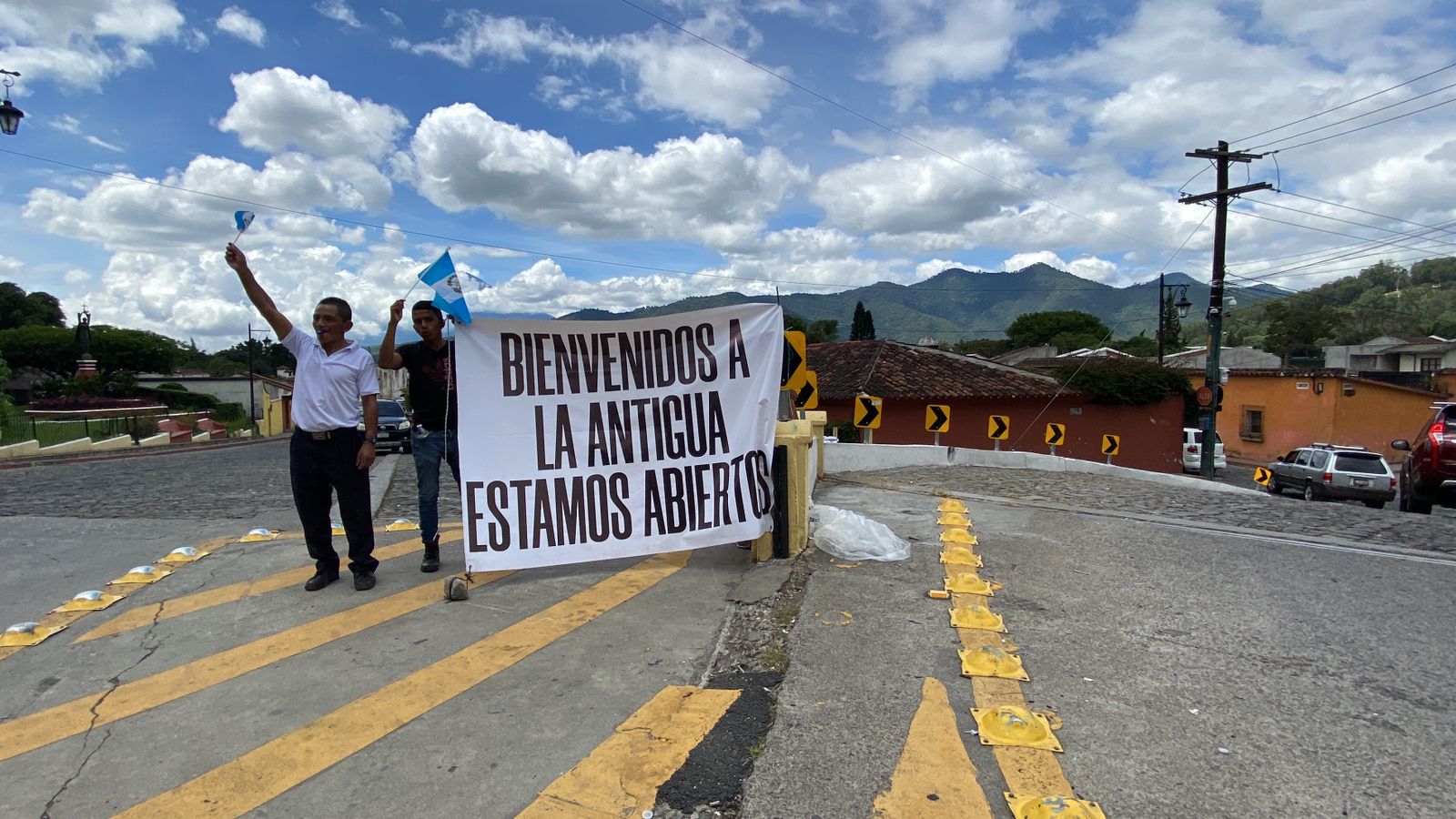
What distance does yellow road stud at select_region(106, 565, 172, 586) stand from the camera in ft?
15.7

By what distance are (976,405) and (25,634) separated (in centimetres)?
2540

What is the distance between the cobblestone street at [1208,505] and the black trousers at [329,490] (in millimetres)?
6966

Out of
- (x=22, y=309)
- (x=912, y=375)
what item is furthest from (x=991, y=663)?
(x=22, y=309)

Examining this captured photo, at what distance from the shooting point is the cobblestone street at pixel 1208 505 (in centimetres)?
741

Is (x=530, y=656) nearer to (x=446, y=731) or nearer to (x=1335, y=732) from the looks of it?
(x=446, y=731)

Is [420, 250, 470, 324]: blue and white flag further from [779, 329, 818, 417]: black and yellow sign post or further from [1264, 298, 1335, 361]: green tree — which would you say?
[1264, 298, 1335, 361]: green tree

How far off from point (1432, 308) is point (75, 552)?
386 feet

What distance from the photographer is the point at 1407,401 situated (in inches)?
1496

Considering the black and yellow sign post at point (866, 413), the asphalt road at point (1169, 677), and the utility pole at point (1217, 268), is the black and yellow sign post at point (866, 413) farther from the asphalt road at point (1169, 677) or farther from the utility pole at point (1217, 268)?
the utility pole at point (1217, 268)

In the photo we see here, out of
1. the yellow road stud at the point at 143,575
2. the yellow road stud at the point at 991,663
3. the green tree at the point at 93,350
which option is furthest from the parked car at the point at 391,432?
the green tree at the point at 93,350

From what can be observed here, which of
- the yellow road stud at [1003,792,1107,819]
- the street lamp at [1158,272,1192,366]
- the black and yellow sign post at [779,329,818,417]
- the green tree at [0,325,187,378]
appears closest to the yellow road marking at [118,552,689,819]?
the yellow road stud at [1003,792,1107,819]

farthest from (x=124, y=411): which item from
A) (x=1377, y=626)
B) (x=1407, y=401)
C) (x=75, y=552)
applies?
(x=1407, y=401)

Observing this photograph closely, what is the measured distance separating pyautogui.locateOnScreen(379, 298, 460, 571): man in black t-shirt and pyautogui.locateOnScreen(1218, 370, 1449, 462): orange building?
1599 inches

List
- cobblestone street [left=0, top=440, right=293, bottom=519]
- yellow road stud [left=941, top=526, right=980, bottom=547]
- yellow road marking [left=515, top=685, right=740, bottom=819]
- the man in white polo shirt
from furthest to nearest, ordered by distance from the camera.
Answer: cobblestone street [left=0, top=440, right=293, bottom=519] < yellow road stud [left=941, top=526, right=980, bottom=547] < the man in white polo shirt < yellow road marking [left=515, top=685, right=740, bottom=819]
